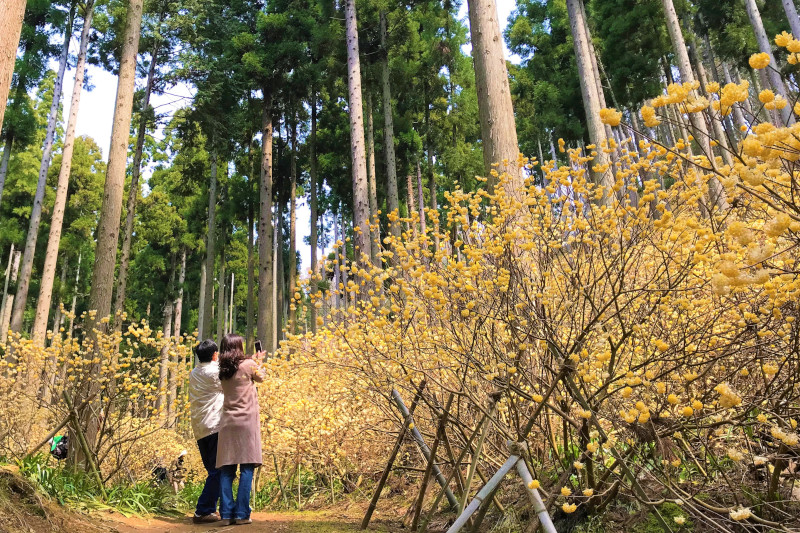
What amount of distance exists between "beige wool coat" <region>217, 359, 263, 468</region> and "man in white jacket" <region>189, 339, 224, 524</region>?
231 millimetres

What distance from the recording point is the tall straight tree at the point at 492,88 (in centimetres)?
461

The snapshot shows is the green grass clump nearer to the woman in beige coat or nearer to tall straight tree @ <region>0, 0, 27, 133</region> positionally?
the woman in beige coat

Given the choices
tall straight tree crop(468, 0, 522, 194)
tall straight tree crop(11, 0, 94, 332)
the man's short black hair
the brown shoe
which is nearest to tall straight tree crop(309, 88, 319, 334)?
tall straight tree crop(11, 0, 94, 332)

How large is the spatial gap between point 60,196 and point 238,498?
11.1 m

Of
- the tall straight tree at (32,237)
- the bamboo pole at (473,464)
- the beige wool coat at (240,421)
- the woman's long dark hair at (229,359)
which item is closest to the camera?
A: the bamboo pole at (473,464)

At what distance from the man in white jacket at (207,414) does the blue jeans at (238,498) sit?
0.67 feet

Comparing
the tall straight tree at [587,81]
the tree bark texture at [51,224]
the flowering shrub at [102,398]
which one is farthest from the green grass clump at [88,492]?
the tree bark texture at [51,224]

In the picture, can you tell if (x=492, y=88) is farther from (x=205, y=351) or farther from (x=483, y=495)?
(x=483, y=495)

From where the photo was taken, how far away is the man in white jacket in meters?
4.10

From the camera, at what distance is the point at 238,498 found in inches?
152

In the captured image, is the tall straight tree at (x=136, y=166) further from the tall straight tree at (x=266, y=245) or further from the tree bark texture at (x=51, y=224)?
the tall straight tree at (x=266, y=245)

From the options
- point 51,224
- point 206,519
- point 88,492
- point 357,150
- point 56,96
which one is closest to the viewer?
point 206,519

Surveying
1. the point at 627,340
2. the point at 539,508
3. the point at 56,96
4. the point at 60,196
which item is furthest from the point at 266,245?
the point at 539,508

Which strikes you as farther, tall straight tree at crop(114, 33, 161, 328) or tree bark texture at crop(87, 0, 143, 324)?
tall straight tree at crop(114, 33, 161, 328)
